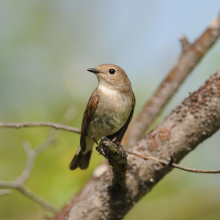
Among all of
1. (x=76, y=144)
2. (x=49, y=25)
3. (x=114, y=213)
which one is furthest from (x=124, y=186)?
(x=49, y=25)

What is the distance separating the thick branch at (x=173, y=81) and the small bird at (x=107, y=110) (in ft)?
1.91

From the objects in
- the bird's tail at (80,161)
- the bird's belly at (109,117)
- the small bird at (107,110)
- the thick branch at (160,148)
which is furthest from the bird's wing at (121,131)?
the thick branch at (160,148)

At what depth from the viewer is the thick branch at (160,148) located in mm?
3273

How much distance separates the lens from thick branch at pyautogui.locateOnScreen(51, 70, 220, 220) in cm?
327

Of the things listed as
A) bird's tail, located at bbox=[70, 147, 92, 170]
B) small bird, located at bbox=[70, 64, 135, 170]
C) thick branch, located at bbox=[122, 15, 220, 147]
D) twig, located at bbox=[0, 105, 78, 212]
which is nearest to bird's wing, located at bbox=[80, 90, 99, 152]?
small bird, located at bbox=[70, 64, 135, 170]

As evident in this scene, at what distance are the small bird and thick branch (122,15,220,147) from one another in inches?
22.9

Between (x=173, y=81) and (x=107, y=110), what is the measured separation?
1.44 metres

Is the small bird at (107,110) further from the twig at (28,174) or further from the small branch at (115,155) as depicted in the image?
the small branch at (115,155)

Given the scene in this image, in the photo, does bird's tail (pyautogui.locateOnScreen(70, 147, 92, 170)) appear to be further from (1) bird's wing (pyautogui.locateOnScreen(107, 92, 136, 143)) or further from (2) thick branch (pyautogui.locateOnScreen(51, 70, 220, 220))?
(2) thick branch (pyautogui.locateOnScreen(51, 70, 220, 220))

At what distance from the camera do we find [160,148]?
3.37 meters

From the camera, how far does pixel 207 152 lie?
21.9ft

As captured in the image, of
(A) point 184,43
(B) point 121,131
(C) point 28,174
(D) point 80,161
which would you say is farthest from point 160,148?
(A) point 184,43

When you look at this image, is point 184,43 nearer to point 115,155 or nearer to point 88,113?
point 88,113

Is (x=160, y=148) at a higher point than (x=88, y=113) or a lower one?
higher
